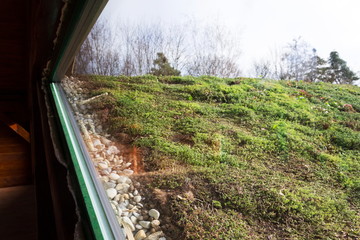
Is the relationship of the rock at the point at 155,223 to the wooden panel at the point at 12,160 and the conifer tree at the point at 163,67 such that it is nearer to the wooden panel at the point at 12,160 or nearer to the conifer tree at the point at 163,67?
the conifer tree at the point at 163,67

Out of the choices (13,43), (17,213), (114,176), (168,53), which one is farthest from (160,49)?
(17,213)

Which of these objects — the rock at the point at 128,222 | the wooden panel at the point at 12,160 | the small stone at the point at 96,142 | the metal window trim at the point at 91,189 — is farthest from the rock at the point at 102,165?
the wooden panel at the point at 12,160

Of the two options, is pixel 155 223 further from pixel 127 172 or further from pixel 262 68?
pixel 262 68

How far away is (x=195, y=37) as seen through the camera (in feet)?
3.33

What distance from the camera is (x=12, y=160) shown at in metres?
3.55

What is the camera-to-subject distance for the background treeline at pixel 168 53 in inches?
34.0

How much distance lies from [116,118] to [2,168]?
10.2ft

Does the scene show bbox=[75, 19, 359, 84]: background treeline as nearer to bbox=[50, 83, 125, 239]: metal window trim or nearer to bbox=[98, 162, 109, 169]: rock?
bbox=[50, 83, 125, 239]: metal window trim

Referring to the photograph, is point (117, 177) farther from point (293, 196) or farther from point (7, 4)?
point (7, 4)

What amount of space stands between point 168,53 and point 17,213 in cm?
228

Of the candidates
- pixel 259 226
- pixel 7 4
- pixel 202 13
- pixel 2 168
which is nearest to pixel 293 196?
pixel 259 226

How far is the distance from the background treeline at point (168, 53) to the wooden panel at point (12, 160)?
9.22 ft

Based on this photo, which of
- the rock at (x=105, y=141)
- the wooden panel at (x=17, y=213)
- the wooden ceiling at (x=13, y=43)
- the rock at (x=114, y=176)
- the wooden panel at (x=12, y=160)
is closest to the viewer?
the rock at (x=114, y=176)

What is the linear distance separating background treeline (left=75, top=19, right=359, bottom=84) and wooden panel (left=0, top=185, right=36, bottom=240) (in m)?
1.42
